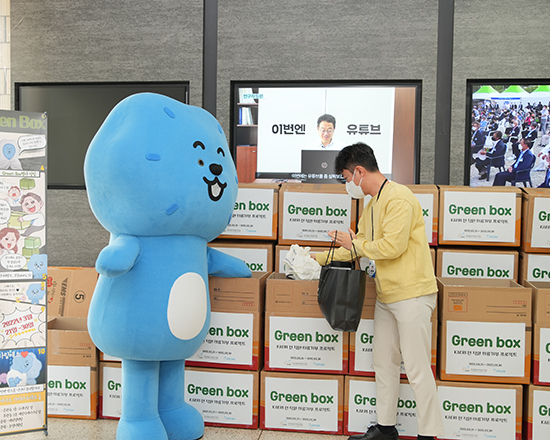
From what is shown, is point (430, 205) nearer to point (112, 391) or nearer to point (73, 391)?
point (112, 391)

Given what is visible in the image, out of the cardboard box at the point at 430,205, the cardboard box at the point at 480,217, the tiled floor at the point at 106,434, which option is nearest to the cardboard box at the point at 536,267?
the cardboard box at the point at 480,217

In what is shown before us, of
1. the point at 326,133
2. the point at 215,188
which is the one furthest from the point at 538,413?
the point at 326,133

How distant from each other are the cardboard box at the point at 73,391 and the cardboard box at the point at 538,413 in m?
2.34

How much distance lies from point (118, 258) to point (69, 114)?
2735 mm

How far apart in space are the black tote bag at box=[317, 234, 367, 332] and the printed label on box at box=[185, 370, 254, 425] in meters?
0.66

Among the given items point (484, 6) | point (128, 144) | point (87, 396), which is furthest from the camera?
point (484, 6)

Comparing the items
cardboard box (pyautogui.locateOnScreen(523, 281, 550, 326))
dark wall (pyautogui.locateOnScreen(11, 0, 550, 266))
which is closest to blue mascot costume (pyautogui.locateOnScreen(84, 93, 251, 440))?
cardboard box (pyautogui.locateOnScreen(523, 281, 550, 326))

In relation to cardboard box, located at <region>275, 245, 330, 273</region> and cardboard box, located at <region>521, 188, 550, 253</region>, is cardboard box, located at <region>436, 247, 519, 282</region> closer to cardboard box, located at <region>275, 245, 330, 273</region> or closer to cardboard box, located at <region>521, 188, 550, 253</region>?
cardboard box, located at <region>521, 188, 550, 253</region>

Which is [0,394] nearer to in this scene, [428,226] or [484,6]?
[428,226]

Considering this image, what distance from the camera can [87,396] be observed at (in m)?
2.72

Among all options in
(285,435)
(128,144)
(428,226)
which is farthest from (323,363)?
(128,144)

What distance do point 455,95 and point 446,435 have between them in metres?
2.52

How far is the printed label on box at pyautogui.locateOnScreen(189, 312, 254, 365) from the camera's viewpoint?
265 centimetres

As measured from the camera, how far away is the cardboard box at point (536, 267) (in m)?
2.78
